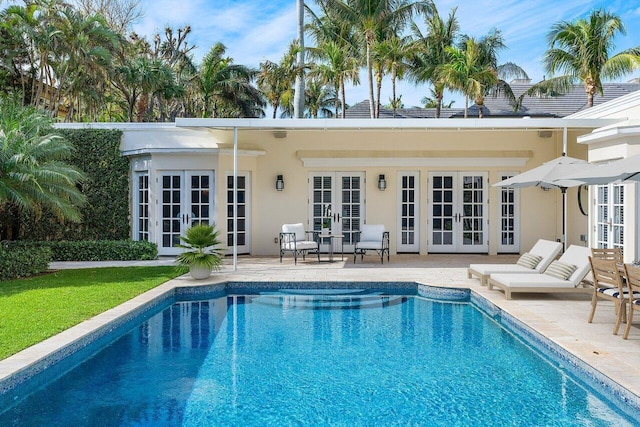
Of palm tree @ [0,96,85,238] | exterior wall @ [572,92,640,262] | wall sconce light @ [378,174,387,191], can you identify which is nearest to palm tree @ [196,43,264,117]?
wall sconce light @ [378,174,387,191]

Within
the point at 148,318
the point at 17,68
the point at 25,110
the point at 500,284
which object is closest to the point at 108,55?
the point at 17,68

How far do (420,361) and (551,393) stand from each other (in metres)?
1.45

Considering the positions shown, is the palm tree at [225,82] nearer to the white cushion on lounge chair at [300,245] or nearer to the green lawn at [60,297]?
the white cushion on lounge chair at [300,245]

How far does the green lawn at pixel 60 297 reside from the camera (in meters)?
6.11

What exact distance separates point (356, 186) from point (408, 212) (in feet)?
5.25

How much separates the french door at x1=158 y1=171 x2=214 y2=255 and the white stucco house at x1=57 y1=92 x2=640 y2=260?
0.03 metres

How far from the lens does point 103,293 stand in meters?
8.64

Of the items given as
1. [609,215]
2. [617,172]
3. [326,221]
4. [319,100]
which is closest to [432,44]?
[319,100]

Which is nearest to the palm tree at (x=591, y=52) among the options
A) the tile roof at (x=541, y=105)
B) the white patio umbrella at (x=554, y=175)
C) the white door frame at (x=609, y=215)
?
the tile roof at (x=541, y=105)

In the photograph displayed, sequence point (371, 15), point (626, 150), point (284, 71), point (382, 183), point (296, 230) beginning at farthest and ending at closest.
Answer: point (284, 71) → point (371, 15) → point (382, 183) → point (296, 230) → point (626, 150)

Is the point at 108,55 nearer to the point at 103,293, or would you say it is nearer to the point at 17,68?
the point at 17,68

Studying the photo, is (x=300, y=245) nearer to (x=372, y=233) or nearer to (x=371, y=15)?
(x=372, y=233)

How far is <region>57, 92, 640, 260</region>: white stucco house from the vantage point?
13797 mm

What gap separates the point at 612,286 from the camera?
652cm
